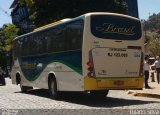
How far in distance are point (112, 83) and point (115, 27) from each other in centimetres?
212

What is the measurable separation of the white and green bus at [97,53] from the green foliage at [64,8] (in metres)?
18.3

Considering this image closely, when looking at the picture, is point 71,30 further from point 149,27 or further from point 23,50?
point 149,27

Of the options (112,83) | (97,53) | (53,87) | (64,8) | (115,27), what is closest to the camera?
(97,53)

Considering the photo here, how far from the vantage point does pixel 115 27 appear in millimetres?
17547

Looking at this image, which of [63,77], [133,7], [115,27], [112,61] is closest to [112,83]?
[112,61]

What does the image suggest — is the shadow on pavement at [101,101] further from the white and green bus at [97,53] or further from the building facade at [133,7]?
the building facade at [133,7]

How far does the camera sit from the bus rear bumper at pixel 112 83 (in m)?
16.9

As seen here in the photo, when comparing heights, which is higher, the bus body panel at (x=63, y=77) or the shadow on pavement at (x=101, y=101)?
the bus body panel at (x=63, y=77)

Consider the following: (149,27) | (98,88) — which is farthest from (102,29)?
(149,27)

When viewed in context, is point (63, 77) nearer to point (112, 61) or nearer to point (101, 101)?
point (101, 101)

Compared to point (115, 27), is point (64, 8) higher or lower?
higher

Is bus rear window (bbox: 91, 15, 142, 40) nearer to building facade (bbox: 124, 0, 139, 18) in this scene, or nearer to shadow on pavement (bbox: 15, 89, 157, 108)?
shadow on pavement (bbox: 15, 89, 157, 108)

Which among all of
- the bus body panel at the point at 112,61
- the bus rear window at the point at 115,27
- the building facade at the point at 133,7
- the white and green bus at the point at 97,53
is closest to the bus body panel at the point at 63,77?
the white and green bus at the point at 97,53

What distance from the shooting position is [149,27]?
19912 centimetres
